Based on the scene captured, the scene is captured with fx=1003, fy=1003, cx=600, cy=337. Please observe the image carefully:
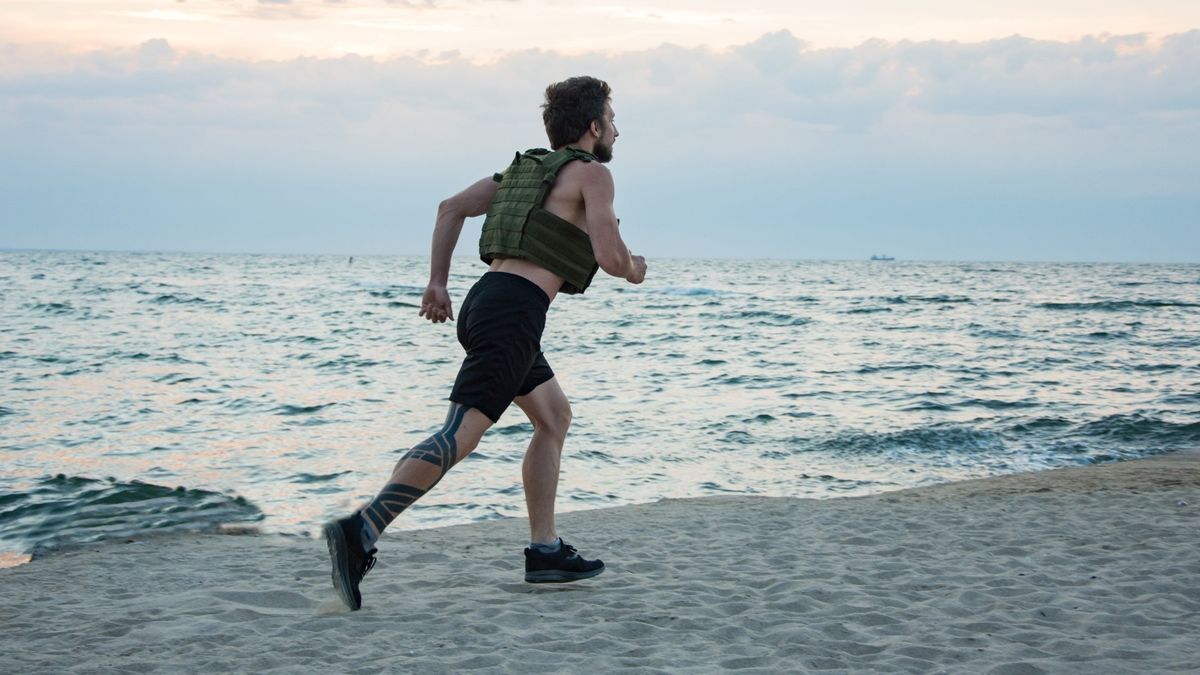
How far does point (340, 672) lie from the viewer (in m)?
3.10

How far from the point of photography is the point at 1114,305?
33625 millimetres

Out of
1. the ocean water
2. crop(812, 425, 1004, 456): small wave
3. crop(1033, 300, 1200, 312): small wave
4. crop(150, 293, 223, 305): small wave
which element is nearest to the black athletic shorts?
the ocean water

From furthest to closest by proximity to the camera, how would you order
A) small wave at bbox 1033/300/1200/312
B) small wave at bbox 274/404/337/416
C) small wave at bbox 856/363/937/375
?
small wave at bbox 1033/300/1200/312
small wave at bbox 856/363/937/375
small wave at bbox 274/404/337/416

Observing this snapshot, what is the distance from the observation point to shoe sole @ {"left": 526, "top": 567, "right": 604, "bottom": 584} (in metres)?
4.09

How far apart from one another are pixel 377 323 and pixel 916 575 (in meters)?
25.0

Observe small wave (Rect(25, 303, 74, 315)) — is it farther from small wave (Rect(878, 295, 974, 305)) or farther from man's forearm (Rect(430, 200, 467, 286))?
small wave (Rect(878, 295, 974, 305))

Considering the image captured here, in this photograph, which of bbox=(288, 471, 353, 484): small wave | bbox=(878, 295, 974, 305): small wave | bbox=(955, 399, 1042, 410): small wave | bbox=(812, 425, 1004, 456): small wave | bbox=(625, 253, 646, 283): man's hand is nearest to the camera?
bbox=(625, 253, 646, 283): man's hand

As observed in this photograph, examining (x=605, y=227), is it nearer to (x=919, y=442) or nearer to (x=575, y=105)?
(x=575, y=105)

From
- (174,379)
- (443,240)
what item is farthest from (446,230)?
(174,379)

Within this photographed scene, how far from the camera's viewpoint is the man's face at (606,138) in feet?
12.3

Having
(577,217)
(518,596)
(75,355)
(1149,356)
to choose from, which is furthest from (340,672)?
(1149,356)

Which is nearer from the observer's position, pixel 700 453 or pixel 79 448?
pixel 79 448

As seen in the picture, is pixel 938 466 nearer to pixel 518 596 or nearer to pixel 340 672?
pixel 518 596

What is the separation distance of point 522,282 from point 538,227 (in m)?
0.21
